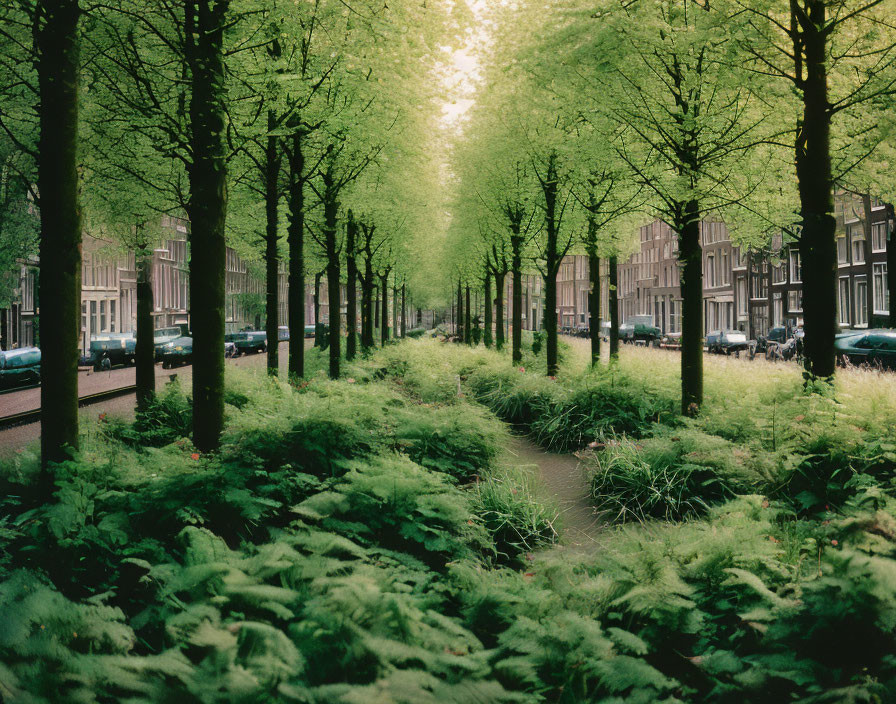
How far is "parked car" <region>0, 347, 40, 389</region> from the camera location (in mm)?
23938

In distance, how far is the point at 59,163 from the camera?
19.5 ft

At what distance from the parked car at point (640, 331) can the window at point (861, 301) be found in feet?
46.1

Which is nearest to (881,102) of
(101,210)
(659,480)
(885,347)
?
(659,480)

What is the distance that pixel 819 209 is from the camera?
8.82 meters

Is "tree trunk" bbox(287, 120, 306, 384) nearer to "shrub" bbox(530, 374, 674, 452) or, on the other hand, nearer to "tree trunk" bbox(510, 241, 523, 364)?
"shrub" bbox(530, 374, 674, 452)

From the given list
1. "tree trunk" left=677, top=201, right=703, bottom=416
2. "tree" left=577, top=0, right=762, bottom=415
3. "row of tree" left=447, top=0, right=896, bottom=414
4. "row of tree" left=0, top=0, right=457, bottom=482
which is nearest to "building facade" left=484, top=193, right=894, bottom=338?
"row of tree" left=447, top=0, right=896, bottom=414

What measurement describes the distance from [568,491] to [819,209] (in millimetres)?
4717

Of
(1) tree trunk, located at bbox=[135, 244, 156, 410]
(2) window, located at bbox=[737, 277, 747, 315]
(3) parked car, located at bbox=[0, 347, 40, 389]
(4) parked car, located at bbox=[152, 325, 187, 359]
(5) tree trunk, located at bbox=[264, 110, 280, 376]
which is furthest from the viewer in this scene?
(2) window, located at bbox=[737, 277, 747, 315]

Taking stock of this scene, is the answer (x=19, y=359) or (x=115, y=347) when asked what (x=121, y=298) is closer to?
(x=115, y=347)

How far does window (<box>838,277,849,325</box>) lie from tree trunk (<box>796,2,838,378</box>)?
4504 centimetres

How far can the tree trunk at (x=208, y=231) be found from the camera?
7223 millimetres

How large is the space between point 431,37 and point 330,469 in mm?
6284

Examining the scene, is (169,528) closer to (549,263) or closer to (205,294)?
(205,294)

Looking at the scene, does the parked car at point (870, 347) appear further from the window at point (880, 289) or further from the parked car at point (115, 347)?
the parked car at point (115, 347)
